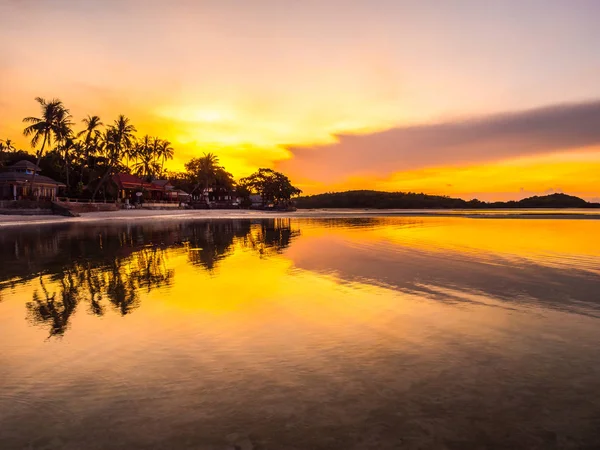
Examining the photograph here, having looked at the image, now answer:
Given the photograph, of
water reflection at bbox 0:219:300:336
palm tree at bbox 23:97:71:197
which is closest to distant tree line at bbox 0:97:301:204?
palm tree at bbox 23:97:71:197

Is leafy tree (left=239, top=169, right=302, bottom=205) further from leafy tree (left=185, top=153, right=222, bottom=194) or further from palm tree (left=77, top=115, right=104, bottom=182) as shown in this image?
palm tree (left=77, top=115, right=104, bottom=182)

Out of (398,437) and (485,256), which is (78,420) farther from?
(485,256)

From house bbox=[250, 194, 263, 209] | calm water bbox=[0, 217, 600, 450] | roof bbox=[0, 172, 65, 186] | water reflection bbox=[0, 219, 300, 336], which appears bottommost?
water reflection bbox=[0, 219, 300, 336]

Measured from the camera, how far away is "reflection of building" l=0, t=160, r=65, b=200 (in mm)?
61719

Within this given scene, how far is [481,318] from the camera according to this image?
28.6 ft

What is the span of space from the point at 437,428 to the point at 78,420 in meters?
4.15

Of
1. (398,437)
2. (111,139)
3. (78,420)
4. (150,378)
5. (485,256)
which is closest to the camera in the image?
(398,437)

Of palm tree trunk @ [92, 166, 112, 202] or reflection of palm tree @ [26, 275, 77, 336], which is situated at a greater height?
palm tree trunk @ [92, 166, 112, 202]

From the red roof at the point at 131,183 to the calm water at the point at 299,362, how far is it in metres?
77.7

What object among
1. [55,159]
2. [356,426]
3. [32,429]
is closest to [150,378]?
[32,429]

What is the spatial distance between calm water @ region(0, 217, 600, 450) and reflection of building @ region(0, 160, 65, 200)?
5954 cm


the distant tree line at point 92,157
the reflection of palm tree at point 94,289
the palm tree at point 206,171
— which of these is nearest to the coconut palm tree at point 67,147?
the distant tree line at point 92,157

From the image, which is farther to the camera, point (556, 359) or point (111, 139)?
point (111, 139)

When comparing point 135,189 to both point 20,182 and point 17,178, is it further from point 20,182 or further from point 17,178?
point 17,178
